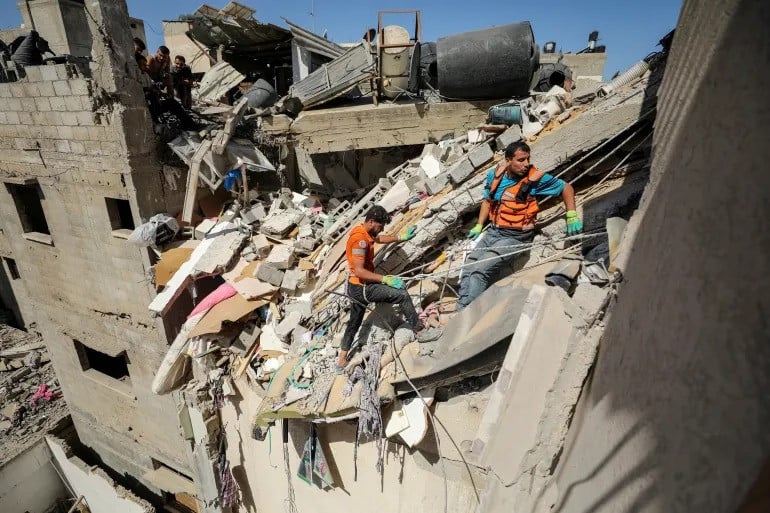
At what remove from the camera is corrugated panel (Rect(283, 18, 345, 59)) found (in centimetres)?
927

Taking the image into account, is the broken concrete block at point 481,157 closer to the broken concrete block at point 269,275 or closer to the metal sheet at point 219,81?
the broken concrete block at point 269,275

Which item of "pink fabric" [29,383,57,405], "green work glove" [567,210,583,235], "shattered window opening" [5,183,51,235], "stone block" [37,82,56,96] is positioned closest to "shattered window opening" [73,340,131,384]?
"shattered window opening" [5,183,51,235]

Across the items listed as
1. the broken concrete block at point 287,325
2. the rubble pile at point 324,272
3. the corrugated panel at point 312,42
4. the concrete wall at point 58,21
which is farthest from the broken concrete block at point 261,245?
the concrete wall at point 58,21

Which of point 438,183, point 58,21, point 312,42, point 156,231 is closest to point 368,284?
point 438,183

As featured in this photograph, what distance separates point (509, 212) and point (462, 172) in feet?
4.95

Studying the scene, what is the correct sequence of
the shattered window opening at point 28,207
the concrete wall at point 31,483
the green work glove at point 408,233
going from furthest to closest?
the concrete wall at point 31,483 < the shattered window opening at point 28,207 < the green work glove at point 408,233

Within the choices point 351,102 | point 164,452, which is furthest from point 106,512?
point 351,102

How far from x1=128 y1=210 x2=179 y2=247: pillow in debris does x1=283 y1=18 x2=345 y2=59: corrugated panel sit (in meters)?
5.29

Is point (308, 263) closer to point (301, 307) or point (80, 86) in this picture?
point (301, 307)

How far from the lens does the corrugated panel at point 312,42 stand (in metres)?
9.27

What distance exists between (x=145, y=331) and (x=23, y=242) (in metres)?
3.96

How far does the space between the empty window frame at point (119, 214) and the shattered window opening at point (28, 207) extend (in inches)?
92.1

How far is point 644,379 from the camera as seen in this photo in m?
1.78

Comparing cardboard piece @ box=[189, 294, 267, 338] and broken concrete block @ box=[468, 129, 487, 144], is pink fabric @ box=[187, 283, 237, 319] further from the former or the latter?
broken concrete block @ box=[468, 129, 487, 144]
